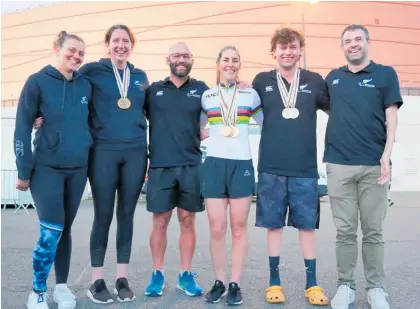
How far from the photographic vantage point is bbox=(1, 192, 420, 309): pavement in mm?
4137

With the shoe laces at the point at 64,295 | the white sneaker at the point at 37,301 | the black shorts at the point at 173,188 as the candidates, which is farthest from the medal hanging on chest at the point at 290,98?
the white sneaker at the point at 37,301

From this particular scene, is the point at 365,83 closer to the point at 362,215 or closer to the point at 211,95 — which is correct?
the point at 362,215

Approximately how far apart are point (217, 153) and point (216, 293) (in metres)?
1.19

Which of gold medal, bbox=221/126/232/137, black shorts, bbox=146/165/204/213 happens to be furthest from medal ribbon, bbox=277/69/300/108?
black shorts, bbox=146/165/204/213

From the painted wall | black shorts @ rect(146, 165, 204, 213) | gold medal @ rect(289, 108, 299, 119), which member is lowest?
black shorts @ rect(146, 165, 204, 213)

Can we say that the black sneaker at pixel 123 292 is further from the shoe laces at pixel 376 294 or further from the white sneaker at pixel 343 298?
the shoe laces at pixel 376 294

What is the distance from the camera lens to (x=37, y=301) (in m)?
3.82

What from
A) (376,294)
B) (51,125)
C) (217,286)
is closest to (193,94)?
(51,125)

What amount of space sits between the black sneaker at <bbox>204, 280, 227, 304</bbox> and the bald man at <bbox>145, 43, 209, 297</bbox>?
205mm

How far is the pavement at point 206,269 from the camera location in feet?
13.6

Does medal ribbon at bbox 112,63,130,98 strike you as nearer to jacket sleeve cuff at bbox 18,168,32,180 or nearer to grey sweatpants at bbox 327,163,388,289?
jacket sleeve cuff at bbox 18,168,32,180

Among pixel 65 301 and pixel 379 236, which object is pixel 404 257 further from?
pixel 65 301

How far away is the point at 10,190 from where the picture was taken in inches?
503

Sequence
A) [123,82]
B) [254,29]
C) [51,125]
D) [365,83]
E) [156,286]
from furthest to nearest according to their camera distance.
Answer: [254,29], [156,286], [123,82], [365,83], [51,125]
